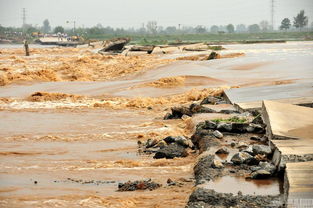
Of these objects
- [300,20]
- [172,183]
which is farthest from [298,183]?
[300,20]

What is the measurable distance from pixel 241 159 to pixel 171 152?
1.83 meters

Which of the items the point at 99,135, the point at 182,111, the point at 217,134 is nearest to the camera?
the point at 217,134

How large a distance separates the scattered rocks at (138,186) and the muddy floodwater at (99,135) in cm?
10

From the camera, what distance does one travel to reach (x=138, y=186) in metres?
6.64

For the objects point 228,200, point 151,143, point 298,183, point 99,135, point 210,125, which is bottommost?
point 99,135

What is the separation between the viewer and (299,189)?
16.7 ft

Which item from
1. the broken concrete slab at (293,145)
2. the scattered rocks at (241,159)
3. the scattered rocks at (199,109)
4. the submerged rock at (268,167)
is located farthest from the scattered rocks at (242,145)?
the scattered rocks at (199,109)

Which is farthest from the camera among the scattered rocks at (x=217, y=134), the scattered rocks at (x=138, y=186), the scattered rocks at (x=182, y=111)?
the scattered rocks at (x=182, y=111)

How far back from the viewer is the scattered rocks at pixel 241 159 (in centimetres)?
692

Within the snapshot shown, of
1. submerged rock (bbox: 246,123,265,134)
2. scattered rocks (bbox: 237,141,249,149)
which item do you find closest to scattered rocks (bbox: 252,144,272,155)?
scattered rocks (bbox: 237,141,249,149)

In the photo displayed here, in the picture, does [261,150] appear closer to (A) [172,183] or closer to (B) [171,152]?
(A) [172,183]

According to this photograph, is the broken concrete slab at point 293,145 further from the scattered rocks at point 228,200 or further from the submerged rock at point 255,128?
the submerged rock at point 255,128

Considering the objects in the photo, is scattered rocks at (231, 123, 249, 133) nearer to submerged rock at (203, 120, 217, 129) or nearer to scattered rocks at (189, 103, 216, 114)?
submerged rock at (203, 120, 217, 129)

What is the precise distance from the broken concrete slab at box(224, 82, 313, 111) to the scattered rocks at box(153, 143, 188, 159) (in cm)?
267
